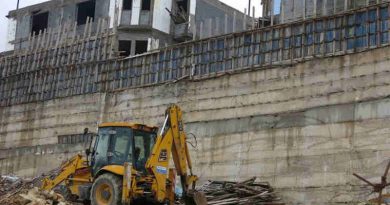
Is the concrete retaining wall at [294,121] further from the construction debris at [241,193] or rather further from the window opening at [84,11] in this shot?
the window opening at [84,11]

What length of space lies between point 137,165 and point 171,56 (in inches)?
373

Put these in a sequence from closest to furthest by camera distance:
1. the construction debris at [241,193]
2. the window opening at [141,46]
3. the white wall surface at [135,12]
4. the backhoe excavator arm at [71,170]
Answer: the backhoe excavator arm at [71,170], the construction debris at [241,193], the white wall surface at [135,12], the window opening at [141,46]

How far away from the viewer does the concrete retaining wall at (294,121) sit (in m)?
15.7

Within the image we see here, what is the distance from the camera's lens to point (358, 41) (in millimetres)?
16750

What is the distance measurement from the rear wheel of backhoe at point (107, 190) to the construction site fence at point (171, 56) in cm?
755

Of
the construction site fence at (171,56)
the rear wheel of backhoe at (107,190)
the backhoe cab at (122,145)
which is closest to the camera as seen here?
the rear wheel of backhoe at (107,190)

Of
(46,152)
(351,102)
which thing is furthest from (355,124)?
(46,152)

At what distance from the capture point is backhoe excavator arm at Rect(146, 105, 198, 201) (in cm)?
1289

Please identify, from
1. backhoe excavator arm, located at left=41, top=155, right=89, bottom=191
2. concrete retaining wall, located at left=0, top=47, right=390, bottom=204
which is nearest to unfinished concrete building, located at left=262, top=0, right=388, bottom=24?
concrete retaining wall, located at left=0, top=47, right=390, bottom=204

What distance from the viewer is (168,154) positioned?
42.8 feet

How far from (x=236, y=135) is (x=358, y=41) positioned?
16.1ft

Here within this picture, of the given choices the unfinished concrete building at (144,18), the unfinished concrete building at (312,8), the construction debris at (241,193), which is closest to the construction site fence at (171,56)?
the unfinished concrete building at (312,8)

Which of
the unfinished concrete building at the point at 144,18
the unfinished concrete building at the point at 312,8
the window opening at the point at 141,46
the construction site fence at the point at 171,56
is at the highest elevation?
the unfinished concrete building at the point at 144,18

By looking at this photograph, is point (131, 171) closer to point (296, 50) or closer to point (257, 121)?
point (257, 121)
